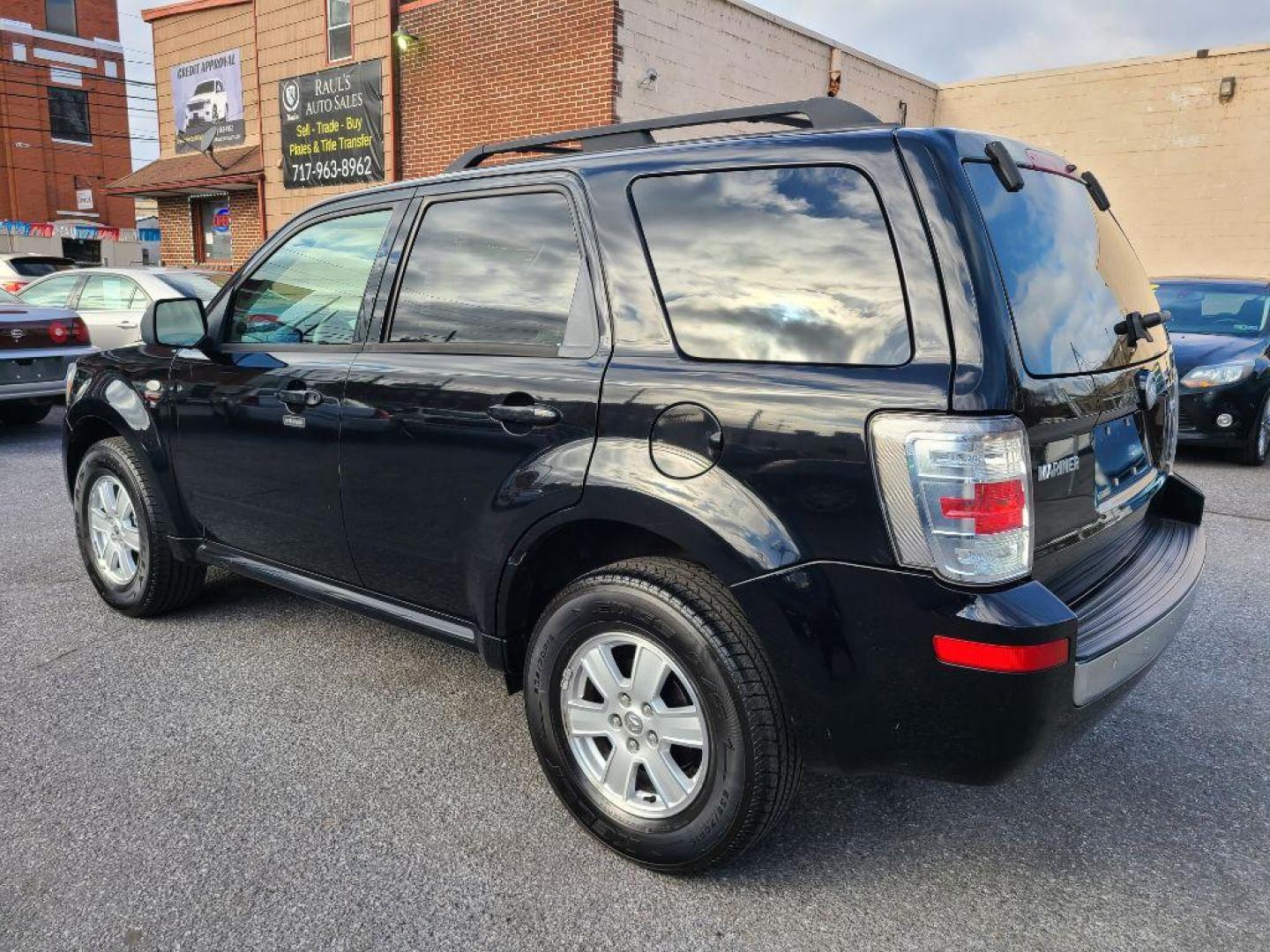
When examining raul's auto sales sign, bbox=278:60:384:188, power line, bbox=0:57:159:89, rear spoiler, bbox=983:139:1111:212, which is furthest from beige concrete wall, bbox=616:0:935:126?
power line, bbox=0:57:159:89

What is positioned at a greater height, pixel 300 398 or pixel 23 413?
pixel 300 398

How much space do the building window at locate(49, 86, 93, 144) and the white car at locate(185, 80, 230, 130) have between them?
2625 centimetres

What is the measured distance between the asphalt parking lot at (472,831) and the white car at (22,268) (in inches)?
515

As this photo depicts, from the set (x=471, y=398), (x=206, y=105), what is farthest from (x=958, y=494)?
(x=206, y=105)

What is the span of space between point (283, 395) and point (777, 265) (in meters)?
1.91

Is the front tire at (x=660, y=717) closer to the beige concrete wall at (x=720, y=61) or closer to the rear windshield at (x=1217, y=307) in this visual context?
the rear windshield at (x=1217, y=307)

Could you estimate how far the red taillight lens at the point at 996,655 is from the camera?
1.96 m

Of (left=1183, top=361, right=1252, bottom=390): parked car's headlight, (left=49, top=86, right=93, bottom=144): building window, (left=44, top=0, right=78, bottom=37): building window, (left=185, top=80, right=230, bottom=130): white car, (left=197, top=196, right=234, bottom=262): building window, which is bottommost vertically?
(left=1183, top=361, right=1252, bottom=390): parked car's headlight

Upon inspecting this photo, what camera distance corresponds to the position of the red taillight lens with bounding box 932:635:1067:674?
1.96m

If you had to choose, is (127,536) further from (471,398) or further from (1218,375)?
(1218,375)

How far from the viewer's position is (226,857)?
2498 mm

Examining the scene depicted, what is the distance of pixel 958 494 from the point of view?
6.48 ft

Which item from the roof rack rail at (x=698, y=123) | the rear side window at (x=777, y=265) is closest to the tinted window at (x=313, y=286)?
the roof rack rail at (x=698, y=123)

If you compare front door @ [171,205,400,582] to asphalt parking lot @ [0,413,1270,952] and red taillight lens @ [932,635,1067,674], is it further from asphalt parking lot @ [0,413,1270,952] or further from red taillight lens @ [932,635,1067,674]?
red taillight lens @ [932,635,1067,674]
